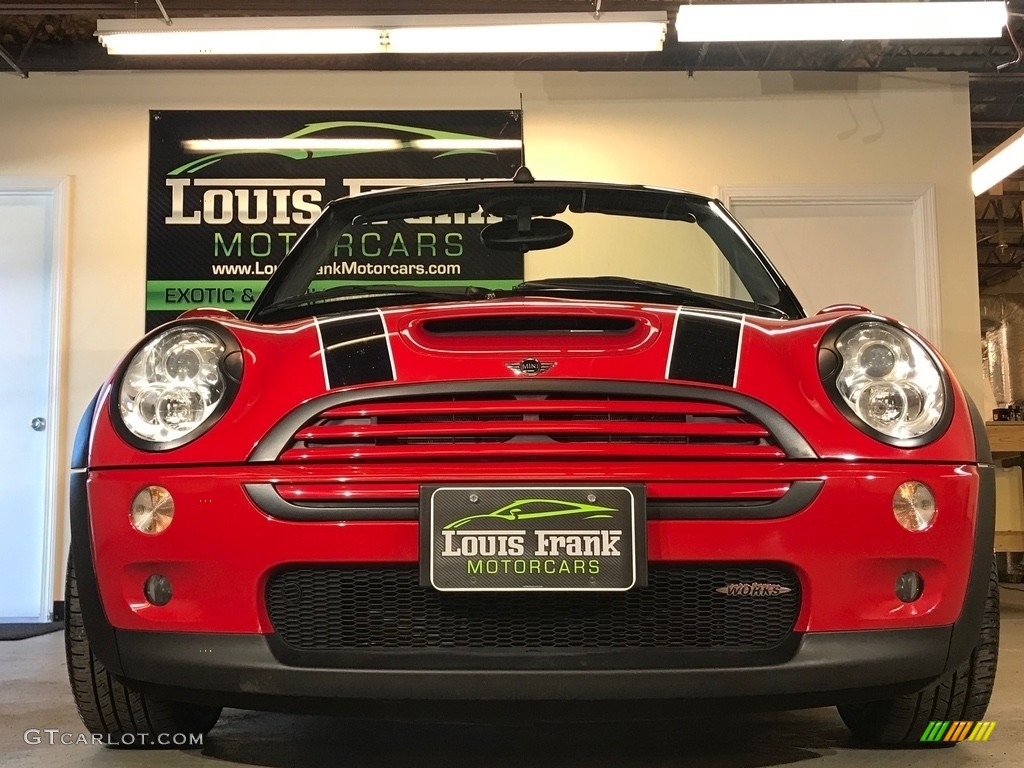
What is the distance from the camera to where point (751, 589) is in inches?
56.1

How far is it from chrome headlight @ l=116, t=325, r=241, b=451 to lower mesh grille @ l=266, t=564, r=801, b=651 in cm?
29

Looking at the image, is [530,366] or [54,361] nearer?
[530,366]

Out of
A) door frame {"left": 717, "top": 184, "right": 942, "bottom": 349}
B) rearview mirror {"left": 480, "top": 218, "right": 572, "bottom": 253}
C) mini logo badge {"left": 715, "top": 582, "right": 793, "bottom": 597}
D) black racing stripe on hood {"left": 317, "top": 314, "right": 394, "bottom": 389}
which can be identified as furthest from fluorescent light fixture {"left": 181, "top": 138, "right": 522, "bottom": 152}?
mini logo badge {"left": 715, "top": 582, "right": 793, "bottom": 597}

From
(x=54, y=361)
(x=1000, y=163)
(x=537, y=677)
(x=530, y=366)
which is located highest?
(x=1000, y=163)

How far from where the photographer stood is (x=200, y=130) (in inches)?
214

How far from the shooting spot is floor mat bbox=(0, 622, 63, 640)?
13.3 feet

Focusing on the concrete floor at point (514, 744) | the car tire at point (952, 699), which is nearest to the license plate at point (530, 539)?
the concrete floor at point (514, 744)

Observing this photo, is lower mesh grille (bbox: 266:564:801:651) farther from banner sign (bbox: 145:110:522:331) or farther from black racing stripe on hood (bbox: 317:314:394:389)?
banner sign (bbox: 145:110:522:331)

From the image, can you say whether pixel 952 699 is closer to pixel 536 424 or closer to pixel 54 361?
pixel 536 424

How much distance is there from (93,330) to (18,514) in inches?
41.2

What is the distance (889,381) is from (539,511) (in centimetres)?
61

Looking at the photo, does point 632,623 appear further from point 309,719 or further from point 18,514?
point 18,514

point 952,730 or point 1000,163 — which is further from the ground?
point 1000,163

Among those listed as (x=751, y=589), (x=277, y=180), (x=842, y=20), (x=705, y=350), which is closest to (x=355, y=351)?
(x=705, y=350)
